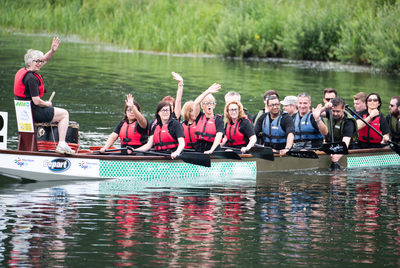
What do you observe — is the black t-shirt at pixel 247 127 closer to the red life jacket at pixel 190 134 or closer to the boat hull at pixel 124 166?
the boat hull at pixel 124 166

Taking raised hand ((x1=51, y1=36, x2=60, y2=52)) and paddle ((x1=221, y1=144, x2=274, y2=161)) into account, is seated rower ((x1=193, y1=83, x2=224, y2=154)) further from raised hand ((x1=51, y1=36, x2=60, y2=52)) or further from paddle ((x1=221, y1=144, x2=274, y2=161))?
raised hand ((x1=51, y1=36, x2=60, y2=52))

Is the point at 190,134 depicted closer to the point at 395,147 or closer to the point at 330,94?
the point at 330,94

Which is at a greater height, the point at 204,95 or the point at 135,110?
the point at 204,95

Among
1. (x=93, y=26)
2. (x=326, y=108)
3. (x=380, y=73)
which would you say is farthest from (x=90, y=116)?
(x=93, y=26)

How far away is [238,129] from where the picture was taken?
12156 millimetres

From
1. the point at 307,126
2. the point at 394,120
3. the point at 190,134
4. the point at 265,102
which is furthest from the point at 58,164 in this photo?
the point at 394,120

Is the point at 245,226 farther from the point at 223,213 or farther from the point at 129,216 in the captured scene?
the point at 129,216

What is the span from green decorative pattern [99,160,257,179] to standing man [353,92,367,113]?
2538 mm

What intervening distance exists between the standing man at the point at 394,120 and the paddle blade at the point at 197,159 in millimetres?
3855

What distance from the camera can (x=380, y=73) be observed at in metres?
28.9

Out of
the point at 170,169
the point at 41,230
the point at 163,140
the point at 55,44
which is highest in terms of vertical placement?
the point at 55,44

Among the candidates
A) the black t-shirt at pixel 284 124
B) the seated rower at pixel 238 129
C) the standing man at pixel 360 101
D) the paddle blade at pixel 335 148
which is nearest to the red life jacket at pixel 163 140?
the seated rower at pixel 238 129

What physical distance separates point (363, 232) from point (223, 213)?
168 centimetres

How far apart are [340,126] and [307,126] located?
63cm
